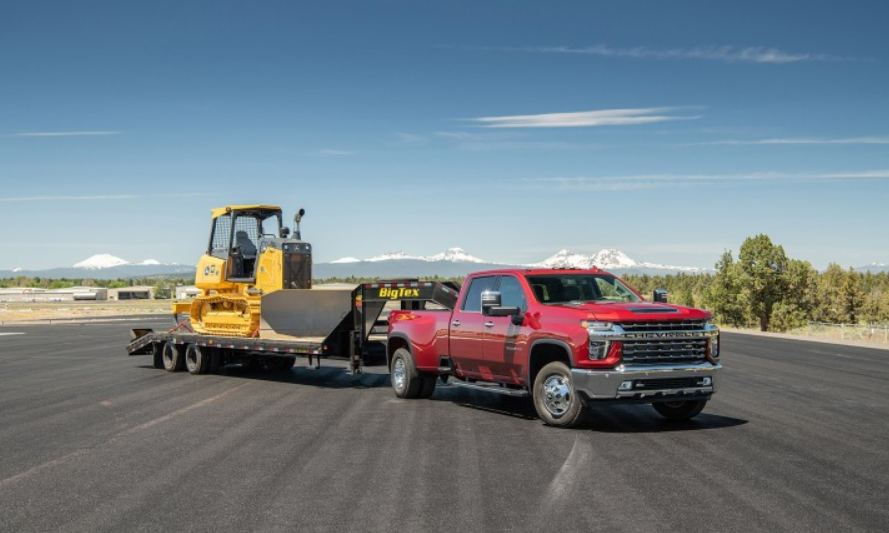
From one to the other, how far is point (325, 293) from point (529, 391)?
8.00 meters

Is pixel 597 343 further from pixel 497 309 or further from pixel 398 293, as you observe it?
pixel 398 293

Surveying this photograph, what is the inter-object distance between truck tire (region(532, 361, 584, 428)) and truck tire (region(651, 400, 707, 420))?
1719 millimetres

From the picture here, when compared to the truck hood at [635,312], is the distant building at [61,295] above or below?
above

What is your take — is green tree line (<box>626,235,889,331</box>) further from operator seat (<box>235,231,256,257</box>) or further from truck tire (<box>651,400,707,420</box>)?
truck tire (<box>651,400,707,420</box>)

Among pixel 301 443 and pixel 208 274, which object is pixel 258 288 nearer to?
pixel 208 274

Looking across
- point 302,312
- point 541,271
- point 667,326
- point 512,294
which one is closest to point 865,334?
point 302,312

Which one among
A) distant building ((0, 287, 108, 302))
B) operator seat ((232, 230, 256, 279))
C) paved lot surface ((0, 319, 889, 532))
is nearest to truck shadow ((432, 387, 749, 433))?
paved lot surface ((0, 319, 889, 532))

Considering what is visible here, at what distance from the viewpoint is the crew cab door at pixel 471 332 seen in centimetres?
1339

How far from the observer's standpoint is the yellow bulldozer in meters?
19.5

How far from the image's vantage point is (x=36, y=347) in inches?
1308

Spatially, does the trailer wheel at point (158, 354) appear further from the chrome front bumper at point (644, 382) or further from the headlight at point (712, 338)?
the headlight at point (712, 338)

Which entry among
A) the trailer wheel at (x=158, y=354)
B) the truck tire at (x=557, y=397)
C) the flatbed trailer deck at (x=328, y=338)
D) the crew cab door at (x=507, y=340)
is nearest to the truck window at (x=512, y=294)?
the crew cab door at (x=507, y=340)

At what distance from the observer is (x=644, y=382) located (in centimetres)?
1127

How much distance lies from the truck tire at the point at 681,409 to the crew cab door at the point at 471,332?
2550 mm
